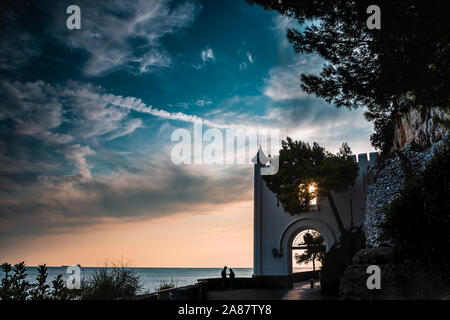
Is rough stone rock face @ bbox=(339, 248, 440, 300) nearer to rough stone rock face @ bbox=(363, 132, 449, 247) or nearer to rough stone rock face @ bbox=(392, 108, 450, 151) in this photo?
rough stone rock face @ bbox=(363, 132, 449, 247)

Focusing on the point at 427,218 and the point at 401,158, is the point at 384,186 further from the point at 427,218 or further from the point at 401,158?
the point at 427,218

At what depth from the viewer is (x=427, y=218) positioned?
5559mm

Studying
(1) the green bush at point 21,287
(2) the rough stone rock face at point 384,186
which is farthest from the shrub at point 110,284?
(2) the rough stone rock face at point 384,186

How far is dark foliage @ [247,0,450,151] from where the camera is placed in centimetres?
474

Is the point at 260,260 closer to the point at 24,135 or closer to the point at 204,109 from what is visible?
Result: the point at 204,109

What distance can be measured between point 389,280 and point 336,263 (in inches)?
225

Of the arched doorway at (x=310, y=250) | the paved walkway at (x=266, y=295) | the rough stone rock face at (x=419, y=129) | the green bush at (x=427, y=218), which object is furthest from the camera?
the arched doorway at (x=310, y=250)

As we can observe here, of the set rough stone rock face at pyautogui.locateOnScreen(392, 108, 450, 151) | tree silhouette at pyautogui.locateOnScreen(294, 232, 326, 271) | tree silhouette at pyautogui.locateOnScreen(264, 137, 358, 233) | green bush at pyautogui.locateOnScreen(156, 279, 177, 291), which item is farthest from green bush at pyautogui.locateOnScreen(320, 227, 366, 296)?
tree silhouette at pyautogui.locateOnScreen(294, 232, 326, 271)

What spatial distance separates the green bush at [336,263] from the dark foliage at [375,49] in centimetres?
774

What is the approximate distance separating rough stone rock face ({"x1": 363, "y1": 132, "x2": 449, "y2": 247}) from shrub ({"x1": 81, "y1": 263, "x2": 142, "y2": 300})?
7.28m

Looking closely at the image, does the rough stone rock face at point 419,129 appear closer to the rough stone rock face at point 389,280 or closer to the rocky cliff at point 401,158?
the rocky cliff at point 401,158

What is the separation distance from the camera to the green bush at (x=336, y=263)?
11.4m

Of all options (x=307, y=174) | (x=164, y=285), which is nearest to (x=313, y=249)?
(x=307, y=174)
